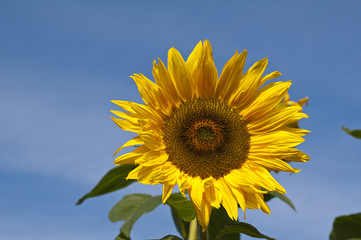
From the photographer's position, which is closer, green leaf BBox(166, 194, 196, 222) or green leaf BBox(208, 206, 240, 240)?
green leaf BBox(166, 194, 196, 222)

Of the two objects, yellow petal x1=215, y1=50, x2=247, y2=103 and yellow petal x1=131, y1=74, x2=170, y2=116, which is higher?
yellow petal x1=131, y1=74, x2=170, y2=116

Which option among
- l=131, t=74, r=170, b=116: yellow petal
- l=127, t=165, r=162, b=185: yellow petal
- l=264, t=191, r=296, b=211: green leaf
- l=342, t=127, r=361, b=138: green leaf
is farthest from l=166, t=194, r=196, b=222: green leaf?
l=342, t=127, r=361, b=138: green leaf

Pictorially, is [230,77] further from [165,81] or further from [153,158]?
[153,158]

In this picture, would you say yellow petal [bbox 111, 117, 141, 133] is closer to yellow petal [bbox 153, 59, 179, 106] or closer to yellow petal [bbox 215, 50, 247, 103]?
yellow petal [bbox 153, 59, 179, 106]

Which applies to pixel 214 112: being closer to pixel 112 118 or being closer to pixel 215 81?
pixel 215 81

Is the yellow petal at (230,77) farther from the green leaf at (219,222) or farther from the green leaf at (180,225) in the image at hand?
the green leaf at (180,225)

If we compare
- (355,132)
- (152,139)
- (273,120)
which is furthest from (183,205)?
(355,132)
